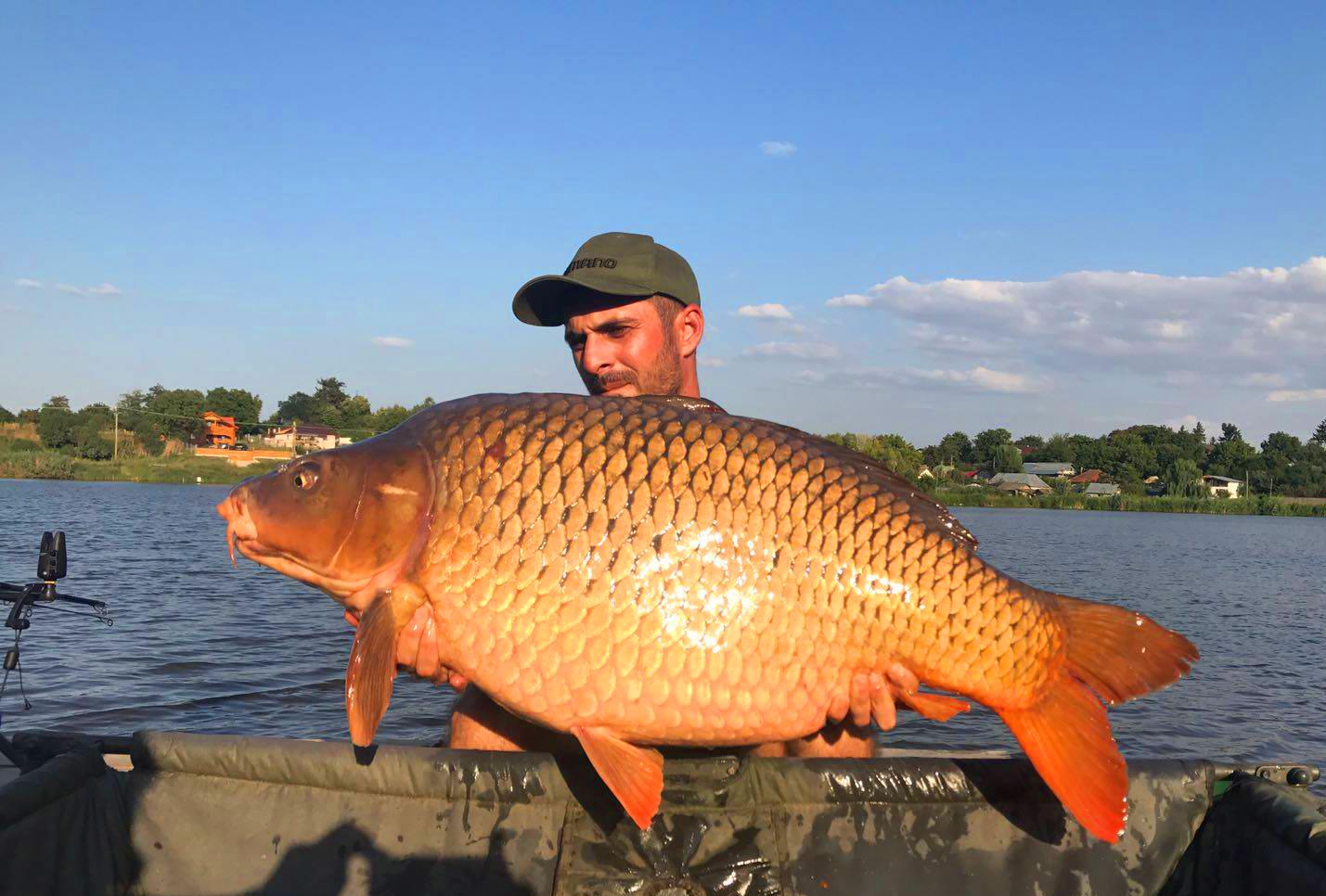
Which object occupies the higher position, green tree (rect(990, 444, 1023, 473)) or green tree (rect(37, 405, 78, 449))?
green tree (rect(990, 444, 1023, 473))

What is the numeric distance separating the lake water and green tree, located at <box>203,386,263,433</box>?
5090 cm

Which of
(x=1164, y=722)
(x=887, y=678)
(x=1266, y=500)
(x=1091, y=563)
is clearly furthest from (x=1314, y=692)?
(x=1266, y=500)

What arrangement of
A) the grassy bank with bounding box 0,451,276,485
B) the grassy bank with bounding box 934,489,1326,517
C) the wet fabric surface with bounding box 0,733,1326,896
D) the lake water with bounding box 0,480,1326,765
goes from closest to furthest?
the wet fabric surface with bounding box 0,733,1326,896
the lake water with bounding box 0,480,1326,765
the grassy bank with bounding box 0,451,276,485
the grassy bank with bounding box 934,489,1326,517

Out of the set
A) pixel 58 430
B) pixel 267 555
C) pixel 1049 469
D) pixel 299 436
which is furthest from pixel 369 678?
pixel 1049 469

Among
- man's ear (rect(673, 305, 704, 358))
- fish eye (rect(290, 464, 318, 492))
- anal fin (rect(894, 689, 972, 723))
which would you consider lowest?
anal fin (rect(894, 689, 972, 723))

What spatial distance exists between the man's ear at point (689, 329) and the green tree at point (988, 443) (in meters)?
69.1

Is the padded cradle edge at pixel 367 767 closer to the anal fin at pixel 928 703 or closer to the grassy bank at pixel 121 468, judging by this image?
the anal fin at pixel 928 703

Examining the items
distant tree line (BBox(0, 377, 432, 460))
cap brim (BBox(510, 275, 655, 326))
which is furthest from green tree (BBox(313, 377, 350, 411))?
cap brim (BBox(510, 275, 655, 326))

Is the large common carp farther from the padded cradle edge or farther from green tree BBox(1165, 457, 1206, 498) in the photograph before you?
green tree BBox(1165, 457, 1206, 498)

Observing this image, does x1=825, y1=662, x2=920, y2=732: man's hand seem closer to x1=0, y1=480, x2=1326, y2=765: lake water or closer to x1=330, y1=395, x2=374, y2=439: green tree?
x1=0, y1=480, x2=1326, y2=765: lake water

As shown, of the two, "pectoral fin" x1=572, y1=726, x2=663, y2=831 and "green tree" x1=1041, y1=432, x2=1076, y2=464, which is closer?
"pectoral fin" x1=572, y1=726, x2=663, y2=831

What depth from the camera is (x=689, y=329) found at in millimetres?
2645

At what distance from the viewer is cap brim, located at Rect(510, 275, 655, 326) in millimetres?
2363

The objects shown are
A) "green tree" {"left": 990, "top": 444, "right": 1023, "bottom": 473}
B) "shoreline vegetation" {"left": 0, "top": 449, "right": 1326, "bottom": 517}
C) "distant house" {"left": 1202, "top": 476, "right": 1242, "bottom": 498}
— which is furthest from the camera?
"green tree" {"left": 990, "top": 444, "right": 1023, "bottom": 473}
